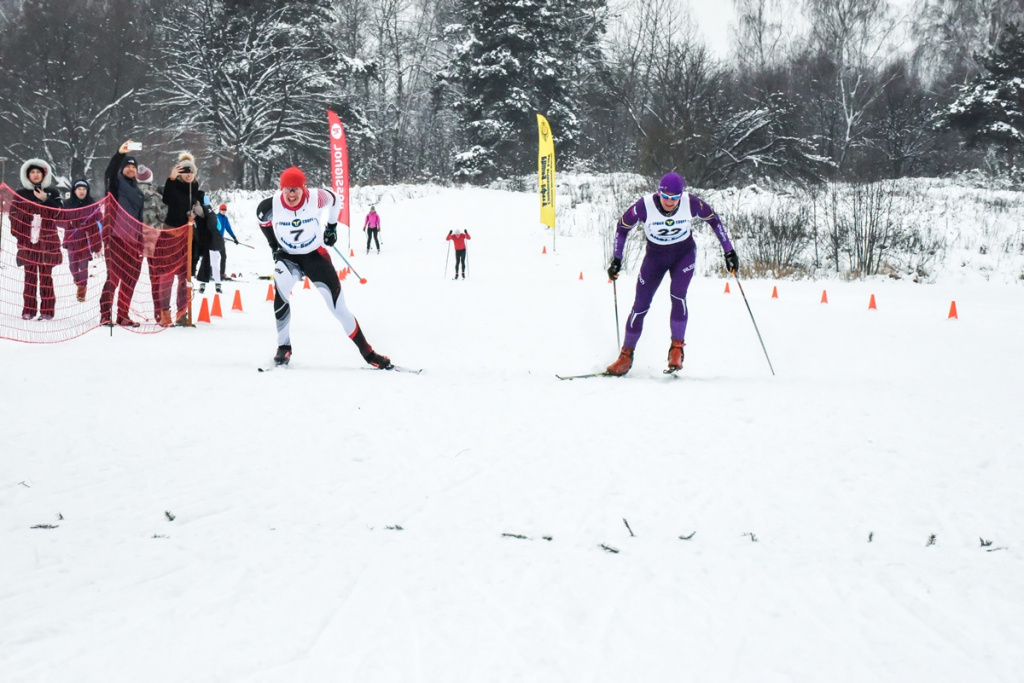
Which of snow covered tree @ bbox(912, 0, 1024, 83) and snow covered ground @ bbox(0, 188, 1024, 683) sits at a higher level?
snow covered tree @ bbox(912, 0, 1024, 83)

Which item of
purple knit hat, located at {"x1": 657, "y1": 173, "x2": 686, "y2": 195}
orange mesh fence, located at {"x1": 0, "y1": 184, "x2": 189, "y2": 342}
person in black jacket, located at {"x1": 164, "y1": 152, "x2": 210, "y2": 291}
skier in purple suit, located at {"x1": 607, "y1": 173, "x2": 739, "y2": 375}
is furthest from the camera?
person in black jacket, located at {"x1": 164, "y1": 152, "x2": 210, "y2": 291}

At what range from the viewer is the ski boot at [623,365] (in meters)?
6.96

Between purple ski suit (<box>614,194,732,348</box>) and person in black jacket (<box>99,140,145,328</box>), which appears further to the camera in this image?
person in black jacket (<box>99,140,145,328</box>)

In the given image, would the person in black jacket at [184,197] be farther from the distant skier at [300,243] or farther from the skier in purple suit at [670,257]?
the skier in purple suit at [670,257]

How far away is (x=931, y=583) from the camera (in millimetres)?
2707

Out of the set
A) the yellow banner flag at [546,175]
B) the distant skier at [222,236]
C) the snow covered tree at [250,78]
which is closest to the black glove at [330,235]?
the distant skier at [222,236]

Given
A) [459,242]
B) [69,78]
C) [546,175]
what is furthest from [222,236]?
[69,78]

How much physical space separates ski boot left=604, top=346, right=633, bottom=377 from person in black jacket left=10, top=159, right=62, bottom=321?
22.5 ft

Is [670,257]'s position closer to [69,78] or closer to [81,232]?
[81,232]

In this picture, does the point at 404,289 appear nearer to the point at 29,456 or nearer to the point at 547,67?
the point at 29,456

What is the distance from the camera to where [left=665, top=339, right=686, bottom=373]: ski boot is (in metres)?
6.91

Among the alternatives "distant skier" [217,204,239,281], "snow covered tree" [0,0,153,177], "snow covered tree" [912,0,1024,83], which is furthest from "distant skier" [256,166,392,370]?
"snow covered tree" [912,0,1024,83]

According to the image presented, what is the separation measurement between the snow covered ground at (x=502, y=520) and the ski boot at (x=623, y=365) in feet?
0.60

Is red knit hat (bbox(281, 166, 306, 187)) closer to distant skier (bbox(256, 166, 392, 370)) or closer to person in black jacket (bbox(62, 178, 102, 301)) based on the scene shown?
distant skier (bbox(256, 166, 392, 370))
